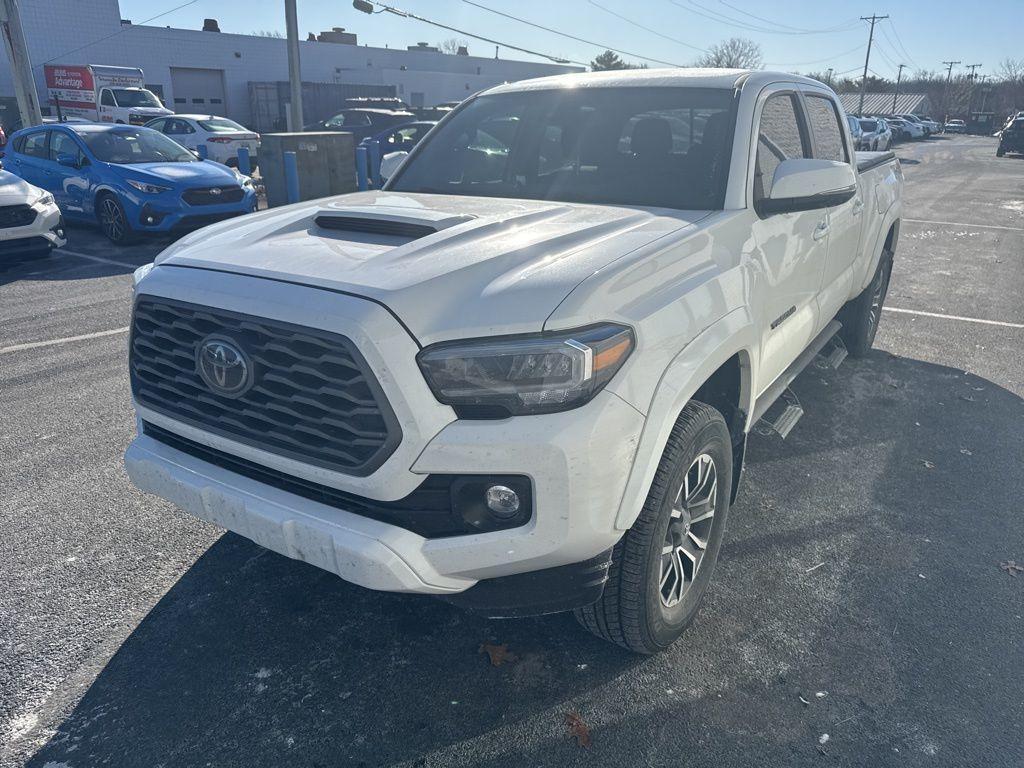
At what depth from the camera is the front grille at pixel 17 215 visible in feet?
28.1

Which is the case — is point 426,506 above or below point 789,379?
above

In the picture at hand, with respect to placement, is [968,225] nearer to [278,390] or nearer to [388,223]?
[388,223]

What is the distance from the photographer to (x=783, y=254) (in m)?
3.27

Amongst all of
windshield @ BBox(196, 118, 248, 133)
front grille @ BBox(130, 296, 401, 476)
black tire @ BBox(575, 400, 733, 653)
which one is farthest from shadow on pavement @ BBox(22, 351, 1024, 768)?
windshield @ BBox(196, 118, 248, 133)

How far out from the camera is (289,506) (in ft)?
7.39

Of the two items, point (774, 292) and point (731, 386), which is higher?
point (774, 292)

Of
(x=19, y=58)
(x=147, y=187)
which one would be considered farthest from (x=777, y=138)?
(x=19, y=58)

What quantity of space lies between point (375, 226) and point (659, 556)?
1.50 meters

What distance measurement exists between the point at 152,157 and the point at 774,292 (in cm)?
1048

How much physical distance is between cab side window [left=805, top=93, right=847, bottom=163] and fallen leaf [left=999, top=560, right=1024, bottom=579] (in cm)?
223

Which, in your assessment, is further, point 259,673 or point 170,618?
point 170,618

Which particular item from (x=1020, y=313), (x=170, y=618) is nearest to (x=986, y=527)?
(x=170, y=618)

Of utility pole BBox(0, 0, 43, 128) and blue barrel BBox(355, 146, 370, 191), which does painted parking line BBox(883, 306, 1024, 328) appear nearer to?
blue barrel BBox(355, 146, 370, 191)

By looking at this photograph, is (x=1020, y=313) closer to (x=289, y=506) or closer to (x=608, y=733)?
(x=608, y=733)
